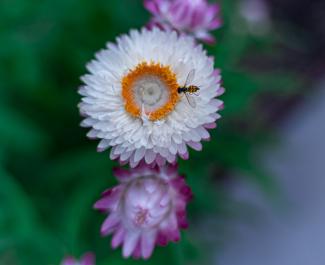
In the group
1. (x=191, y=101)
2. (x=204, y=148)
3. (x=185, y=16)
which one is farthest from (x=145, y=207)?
(x=204, y=148)

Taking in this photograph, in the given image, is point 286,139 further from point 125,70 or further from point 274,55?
point 125,70

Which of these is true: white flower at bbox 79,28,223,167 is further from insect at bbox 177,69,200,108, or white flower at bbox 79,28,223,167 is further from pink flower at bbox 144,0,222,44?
pink flower at bbox 144,0,222,44

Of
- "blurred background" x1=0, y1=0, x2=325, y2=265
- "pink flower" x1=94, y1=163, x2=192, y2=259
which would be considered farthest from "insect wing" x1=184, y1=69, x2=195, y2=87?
"blurred background" x1=0, y1=0, x2=325, y2=265

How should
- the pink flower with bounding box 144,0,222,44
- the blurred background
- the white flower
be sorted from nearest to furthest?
the white flower, the pink flower with bounding box 144,0,222,44, the blurred background

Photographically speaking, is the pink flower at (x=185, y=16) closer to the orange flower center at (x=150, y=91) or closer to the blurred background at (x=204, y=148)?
the orange flower center at (x=150, y=91)

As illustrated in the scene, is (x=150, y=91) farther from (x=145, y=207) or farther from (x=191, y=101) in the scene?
(x=145, y=207)

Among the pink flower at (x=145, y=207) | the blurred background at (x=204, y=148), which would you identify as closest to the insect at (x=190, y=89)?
the pink flower at (x=145, y=207)

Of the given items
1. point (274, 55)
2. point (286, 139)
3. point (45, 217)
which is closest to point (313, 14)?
point (274, 55)
